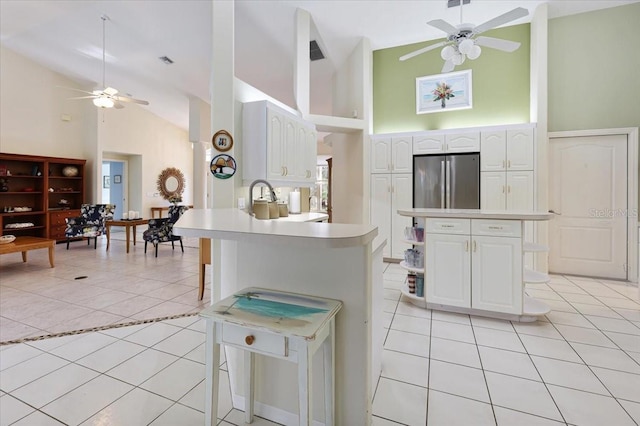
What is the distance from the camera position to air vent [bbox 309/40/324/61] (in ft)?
16.2

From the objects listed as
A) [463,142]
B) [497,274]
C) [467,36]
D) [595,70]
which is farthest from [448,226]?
[595,70]

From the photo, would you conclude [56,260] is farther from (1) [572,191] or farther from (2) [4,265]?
(1) [572,191]

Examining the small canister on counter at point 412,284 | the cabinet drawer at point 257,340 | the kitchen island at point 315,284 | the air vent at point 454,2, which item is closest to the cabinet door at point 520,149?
the air vent at point 454,2

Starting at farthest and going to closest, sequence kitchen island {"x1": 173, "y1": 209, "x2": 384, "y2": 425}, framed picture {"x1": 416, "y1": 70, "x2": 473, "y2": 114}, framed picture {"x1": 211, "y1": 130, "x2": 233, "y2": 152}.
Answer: framed picture {"x1": 416, "y1": 70, "x2": 473, "y2": 114} → framed picture {"x1": 211, "y1": 130, "x2": 233, "y2": 152} → kitchen island {"x1": 173, "y1": 209, "x2": 384, "y2": 425}

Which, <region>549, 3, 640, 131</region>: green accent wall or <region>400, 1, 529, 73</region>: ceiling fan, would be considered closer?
<region>400, 1, 529, 73</region>: ceiling fan

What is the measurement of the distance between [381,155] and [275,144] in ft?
7.83

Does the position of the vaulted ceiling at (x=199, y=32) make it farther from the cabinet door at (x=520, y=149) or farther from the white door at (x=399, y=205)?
the white door at (x=399, y=205)

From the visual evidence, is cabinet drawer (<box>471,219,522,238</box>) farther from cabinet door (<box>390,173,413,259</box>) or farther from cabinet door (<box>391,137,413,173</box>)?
cabinet door (<box>391,137,413,173</box>)

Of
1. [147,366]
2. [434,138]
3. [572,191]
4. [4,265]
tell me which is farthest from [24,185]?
[572,191]

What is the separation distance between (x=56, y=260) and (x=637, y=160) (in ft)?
29.5

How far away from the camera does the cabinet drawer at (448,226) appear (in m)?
2.85

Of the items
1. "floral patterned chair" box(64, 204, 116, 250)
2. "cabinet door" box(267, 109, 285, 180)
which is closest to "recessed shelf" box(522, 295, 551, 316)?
"cabinet door" box(267, 109, 285, 180)

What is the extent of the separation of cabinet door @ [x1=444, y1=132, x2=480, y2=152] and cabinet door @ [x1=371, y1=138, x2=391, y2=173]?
0.89 metres

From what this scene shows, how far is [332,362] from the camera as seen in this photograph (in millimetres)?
1361
